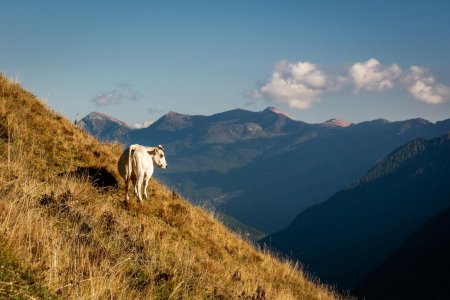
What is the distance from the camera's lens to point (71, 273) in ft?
19.4

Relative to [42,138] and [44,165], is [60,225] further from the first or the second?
[42,138]

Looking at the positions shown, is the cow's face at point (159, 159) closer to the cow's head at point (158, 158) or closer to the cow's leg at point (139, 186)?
the cow's head at point (158, 158)

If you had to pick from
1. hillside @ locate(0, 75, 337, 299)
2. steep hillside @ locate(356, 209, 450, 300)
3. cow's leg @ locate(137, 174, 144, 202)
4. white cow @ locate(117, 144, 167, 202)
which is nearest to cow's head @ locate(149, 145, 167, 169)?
hillside @ locate(0, 75, 337, 299)

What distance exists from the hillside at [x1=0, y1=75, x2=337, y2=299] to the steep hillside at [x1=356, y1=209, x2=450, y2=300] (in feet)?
468

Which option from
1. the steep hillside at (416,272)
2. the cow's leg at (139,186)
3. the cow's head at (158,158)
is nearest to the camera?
the cow's leg at (139,186)

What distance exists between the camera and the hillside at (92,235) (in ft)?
18.6

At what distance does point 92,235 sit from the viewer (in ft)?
27.0

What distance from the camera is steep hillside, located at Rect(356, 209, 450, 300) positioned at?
149m

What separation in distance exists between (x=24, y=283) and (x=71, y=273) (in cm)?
105

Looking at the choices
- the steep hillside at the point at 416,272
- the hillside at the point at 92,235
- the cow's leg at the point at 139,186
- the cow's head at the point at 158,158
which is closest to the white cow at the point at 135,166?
the cow's leg at the point at 139,186

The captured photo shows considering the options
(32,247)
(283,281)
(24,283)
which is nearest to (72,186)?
(32,247)

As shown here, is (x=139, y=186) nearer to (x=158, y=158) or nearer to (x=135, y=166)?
(x=135, y=166)

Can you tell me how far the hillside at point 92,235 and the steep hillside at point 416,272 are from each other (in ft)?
468

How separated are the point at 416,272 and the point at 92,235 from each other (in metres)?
177
